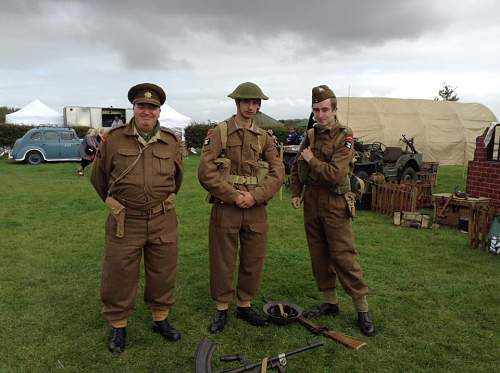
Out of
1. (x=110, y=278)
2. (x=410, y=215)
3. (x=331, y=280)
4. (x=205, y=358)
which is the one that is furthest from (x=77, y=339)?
(x=410, y=215)

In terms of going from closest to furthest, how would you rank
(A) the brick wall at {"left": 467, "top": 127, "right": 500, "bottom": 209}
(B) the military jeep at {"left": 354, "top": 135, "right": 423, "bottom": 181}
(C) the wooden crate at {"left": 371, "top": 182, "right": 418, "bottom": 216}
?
(A) the brick wall at {"left": 467, "top": 127, "right": 500, "bottom": 209} → (C) the wooden crate at {"left": 371, "top": 182, "right": 418, "bottom": 216} → (B) the military jeep at {"left": 354, "top": 135, "right": 423, "bottom": 181}

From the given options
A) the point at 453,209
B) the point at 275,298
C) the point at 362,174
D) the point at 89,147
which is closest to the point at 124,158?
the point at 275,298

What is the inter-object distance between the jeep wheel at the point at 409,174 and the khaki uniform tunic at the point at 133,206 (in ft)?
31.6

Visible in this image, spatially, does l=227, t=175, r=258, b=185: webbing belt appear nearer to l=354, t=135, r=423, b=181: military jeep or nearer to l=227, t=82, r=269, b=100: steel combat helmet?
l=227, t=82, r=269, b=100: steel combat helmet

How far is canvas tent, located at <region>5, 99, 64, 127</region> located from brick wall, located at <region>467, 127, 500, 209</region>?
21.6 m

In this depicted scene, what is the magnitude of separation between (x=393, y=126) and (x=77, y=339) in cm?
1832

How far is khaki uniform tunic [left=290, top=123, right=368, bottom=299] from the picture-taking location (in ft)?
11.9

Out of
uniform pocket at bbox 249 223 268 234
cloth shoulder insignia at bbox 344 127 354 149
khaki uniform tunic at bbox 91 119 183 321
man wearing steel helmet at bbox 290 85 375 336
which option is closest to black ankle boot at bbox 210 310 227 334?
khaki uniform tunic at bbox 91 119 183 321

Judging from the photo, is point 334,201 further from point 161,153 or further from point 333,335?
point 161,153

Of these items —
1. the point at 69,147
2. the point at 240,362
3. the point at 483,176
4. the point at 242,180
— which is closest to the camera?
the point at 240,362

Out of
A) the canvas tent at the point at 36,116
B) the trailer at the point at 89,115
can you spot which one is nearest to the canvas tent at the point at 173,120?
the trailer at the point at 89,115

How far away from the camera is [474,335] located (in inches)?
145

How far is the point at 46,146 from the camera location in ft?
59.0

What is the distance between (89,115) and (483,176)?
67.8ft
